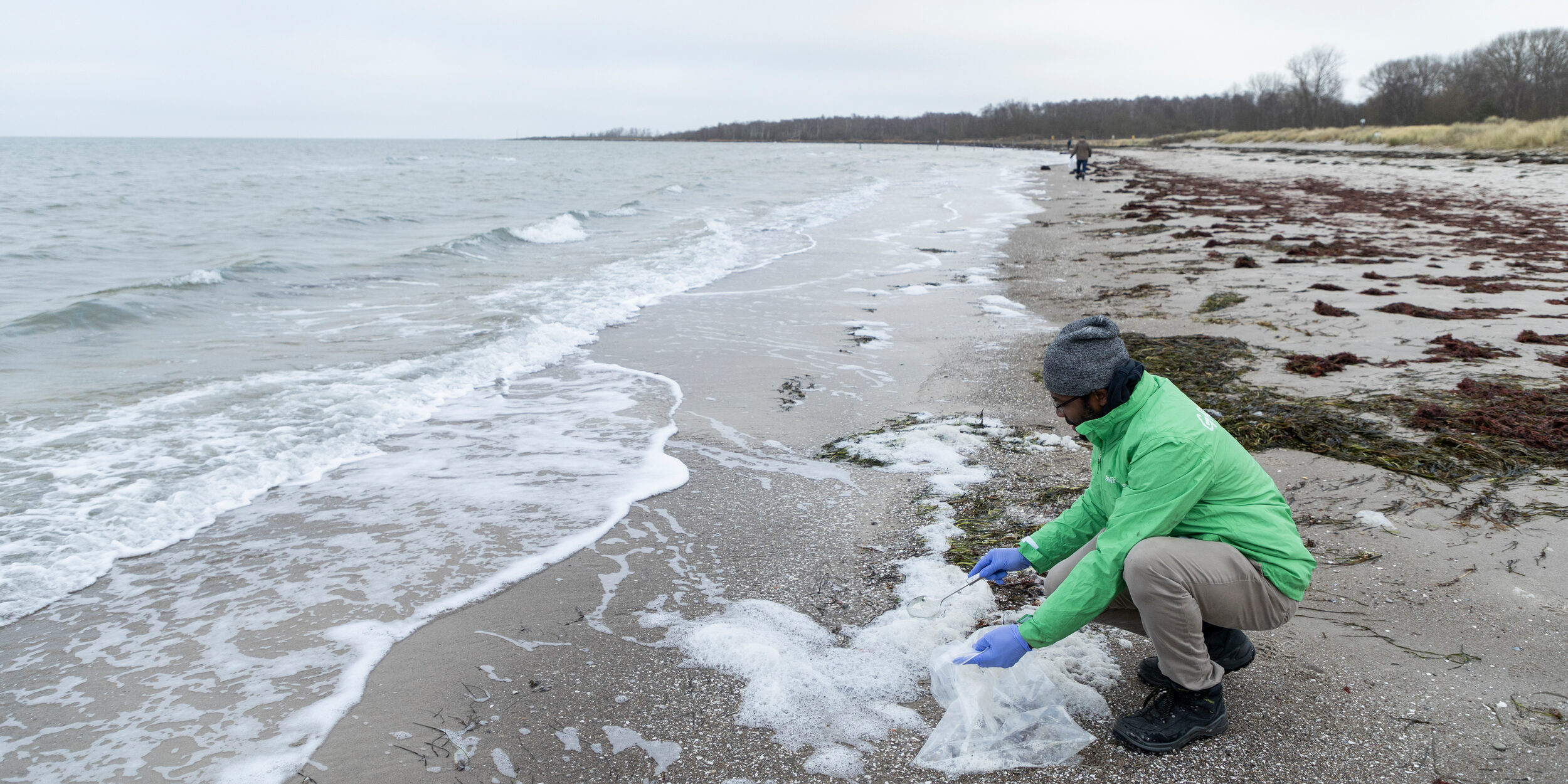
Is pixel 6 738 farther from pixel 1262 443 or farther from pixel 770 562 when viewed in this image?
pixel 1262 443

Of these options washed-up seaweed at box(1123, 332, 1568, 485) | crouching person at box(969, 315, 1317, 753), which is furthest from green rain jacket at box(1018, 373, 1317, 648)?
washed-up seaweed at box(1123, 332, 1568, 485)

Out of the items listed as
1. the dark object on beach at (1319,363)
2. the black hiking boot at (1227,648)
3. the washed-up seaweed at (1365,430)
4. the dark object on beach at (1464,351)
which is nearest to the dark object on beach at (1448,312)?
the dark object on beach at (1464,351)

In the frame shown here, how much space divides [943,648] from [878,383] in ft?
13.1

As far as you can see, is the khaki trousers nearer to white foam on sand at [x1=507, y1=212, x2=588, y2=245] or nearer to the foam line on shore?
the foam line on shore

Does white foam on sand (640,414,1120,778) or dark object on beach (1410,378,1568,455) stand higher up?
dark object on beach (1410,378,1568,455)

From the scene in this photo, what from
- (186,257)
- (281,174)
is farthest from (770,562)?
(281,174)

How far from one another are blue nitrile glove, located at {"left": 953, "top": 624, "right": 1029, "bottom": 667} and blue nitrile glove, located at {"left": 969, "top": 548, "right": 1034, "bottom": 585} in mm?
421

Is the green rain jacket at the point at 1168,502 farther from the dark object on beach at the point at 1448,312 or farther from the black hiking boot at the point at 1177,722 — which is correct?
the dark object on beach at the point at 1448,312

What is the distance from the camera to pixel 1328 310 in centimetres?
815

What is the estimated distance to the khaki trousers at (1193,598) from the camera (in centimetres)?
247

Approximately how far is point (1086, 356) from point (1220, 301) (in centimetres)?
776

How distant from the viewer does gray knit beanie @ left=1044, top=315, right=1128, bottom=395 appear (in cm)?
248

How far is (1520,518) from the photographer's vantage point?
3869mm

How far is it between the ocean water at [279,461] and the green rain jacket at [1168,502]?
8.49 feet
